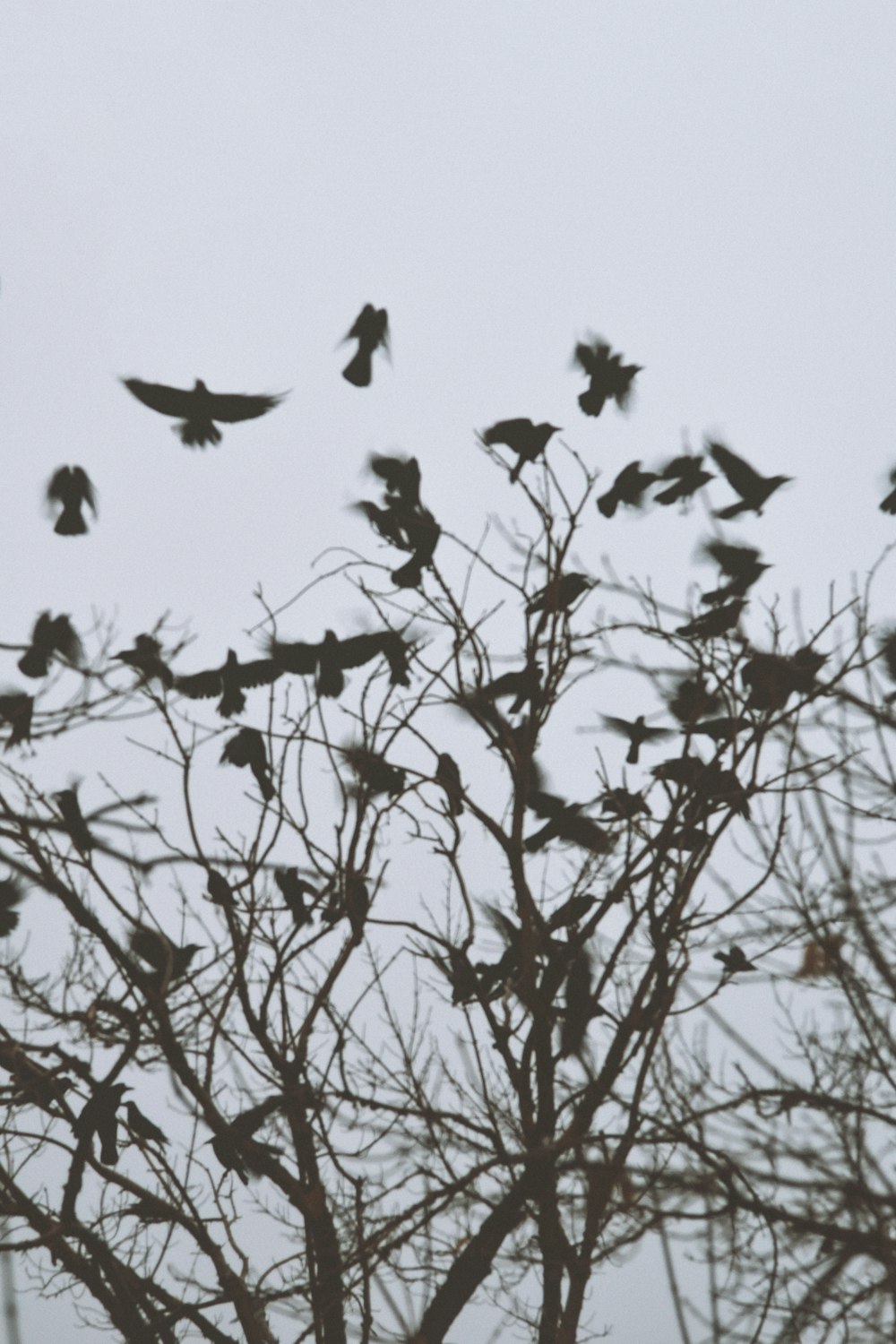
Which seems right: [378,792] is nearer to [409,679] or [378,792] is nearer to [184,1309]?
[409,679]

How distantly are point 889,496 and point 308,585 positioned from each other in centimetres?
292

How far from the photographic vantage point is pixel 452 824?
5238 millimetres

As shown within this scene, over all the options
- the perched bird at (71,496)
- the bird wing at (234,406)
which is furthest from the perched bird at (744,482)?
the perched bird at (71,496)

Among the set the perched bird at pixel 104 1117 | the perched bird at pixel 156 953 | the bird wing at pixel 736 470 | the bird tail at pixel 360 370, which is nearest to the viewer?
the perched bird at pixel 104 1117

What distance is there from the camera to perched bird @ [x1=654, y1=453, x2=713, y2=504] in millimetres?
5488

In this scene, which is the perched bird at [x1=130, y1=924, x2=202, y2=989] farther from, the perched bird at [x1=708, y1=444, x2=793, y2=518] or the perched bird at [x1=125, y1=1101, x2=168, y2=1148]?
the perched bird at [x1=708, y1=444, x2=793, y2=518]

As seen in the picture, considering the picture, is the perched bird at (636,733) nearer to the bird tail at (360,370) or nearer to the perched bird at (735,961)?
the perched bird at (735,961)

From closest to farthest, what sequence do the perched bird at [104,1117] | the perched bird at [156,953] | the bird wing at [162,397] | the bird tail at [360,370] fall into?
1. the perched bird at [104,1117]
2. the perched bird at [156,953]
3. the bird wing at [162,397]
4. the bird tail at [360,370]

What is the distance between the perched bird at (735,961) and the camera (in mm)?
4840

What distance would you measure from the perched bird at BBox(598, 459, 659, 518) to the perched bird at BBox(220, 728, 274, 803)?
1882 millimetres

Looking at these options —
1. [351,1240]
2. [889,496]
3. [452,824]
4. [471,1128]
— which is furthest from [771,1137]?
[889,496]

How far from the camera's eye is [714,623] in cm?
493

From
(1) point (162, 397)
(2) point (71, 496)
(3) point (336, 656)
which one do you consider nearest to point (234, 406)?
(1) point (162, 397)

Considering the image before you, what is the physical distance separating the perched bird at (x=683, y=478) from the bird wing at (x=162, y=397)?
219 cm
